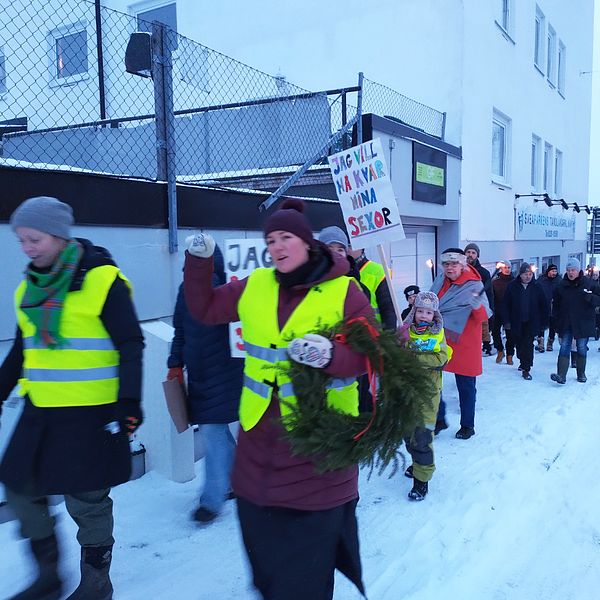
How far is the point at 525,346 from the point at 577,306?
869 millimetres

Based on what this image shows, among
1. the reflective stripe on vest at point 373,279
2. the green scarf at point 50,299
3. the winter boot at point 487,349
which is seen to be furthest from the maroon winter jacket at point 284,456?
the winter boot at point 487,349

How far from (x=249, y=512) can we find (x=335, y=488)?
356 millimetres

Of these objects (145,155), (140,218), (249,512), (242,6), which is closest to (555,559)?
(249,512)

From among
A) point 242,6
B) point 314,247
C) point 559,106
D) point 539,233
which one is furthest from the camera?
point 559,106

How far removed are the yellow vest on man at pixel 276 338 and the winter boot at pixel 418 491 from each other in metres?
2.05

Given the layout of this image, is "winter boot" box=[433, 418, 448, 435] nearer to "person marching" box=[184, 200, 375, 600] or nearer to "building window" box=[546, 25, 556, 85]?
"person marching" box=[184, 200, 375, 600]

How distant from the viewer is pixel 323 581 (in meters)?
2.16

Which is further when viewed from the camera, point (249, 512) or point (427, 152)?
point (427, 152)

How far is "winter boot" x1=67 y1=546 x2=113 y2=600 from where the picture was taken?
258cm

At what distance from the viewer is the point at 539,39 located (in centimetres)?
1494

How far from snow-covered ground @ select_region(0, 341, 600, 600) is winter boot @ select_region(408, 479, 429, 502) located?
0.19 feet

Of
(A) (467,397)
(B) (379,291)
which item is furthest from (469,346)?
(B) (379,291)

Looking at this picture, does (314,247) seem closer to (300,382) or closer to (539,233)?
(300,382)

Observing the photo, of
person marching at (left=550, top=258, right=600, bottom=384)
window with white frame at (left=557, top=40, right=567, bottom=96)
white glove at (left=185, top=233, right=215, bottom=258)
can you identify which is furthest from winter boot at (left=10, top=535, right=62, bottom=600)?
window with white frame at (left=557, top=40, right=567, bottom=96)
